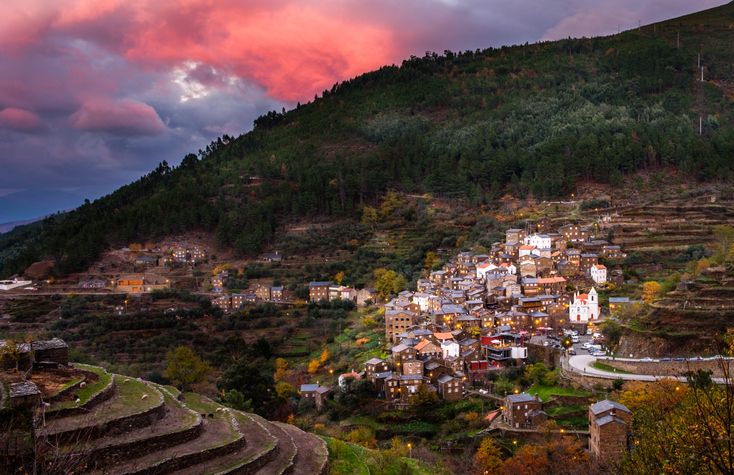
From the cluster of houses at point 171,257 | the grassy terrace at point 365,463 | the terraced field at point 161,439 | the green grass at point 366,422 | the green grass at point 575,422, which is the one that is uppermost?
the cluster of houses at point 171,257

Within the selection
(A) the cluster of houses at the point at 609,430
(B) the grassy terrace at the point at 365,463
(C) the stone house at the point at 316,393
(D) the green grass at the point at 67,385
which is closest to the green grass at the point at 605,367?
(A) the cluster of houses at the point at 609,430

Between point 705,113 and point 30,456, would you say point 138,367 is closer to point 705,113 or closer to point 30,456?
point 30,456

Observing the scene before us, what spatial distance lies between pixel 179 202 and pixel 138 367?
33.9 metres

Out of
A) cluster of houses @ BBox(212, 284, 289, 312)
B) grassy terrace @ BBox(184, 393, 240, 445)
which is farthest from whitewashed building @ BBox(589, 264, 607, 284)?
grassy terrace @ BBox(184, 393, 240, 445)

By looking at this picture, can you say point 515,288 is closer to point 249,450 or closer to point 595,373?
point 595,373

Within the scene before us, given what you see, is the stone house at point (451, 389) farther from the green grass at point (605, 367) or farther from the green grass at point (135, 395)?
the green grass at point (135, 395)

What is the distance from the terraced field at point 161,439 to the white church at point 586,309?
22654 millimetres

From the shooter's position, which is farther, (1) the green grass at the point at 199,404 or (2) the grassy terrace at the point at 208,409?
(1) the green grass at the point at 199,404

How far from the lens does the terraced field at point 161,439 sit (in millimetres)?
12008

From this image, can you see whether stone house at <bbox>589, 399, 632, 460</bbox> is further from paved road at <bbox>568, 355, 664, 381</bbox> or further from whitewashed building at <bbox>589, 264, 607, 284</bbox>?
whitewashed building at <bbox>589, 264, 607, 284</bbox>

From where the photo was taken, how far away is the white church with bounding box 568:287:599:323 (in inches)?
1411

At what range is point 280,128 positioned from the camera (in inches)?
3780

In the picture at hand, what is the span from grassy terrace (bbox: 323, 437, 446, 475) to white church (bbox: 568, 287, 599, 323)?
1863 cm

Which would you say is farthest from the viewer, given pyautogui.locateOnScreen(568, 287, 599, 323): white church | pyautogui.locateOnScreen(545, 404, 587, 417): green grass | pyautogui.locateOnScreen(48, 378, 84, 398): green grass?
pyautogui.locateOnScreen(568, 287, 599, 323): white church
